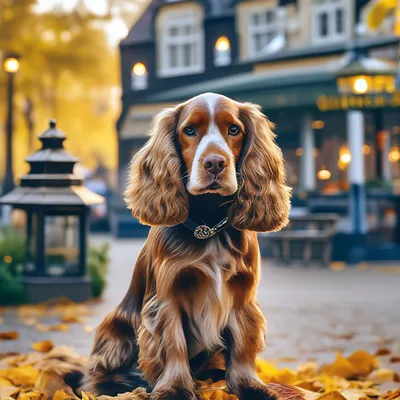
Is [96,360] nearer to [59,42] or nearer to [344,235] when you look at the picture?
[344,235]

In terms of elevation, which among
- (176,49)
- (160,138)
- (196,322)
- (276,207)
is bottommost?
(196,322)

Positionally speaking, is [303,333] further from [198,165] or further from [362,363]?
[198,165]

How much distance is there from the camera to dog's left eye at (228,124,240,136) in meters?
3.68

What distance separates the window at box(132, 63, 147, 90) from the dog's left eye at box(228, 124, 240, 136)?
2539 centimetres

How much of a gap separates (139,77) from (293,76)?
10.3 meters

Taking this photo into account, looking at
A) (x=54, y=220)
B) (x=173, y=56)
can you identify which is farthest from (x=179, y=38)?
(x=54, y=220)

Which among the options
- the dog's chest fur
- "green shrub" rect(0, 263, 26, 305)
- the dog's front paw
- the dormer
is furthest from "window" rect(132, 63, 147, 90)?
the dog's front paw

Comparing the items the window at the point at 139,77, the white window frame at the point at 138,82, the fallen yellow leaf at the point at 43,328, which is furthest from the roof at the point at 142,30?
the fallen yellow leaf at the point at 43,328

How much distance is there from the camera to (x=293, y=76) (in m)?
19.9

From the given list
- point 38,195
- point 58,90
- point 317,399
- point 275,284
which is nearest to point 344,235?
point 275,284

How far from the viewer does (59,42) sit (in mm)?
31422

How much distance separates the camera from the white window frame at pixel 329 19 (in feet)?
66.8

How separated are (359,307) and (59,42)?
23.8 meters

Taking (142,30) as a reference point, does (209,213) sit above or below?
below
